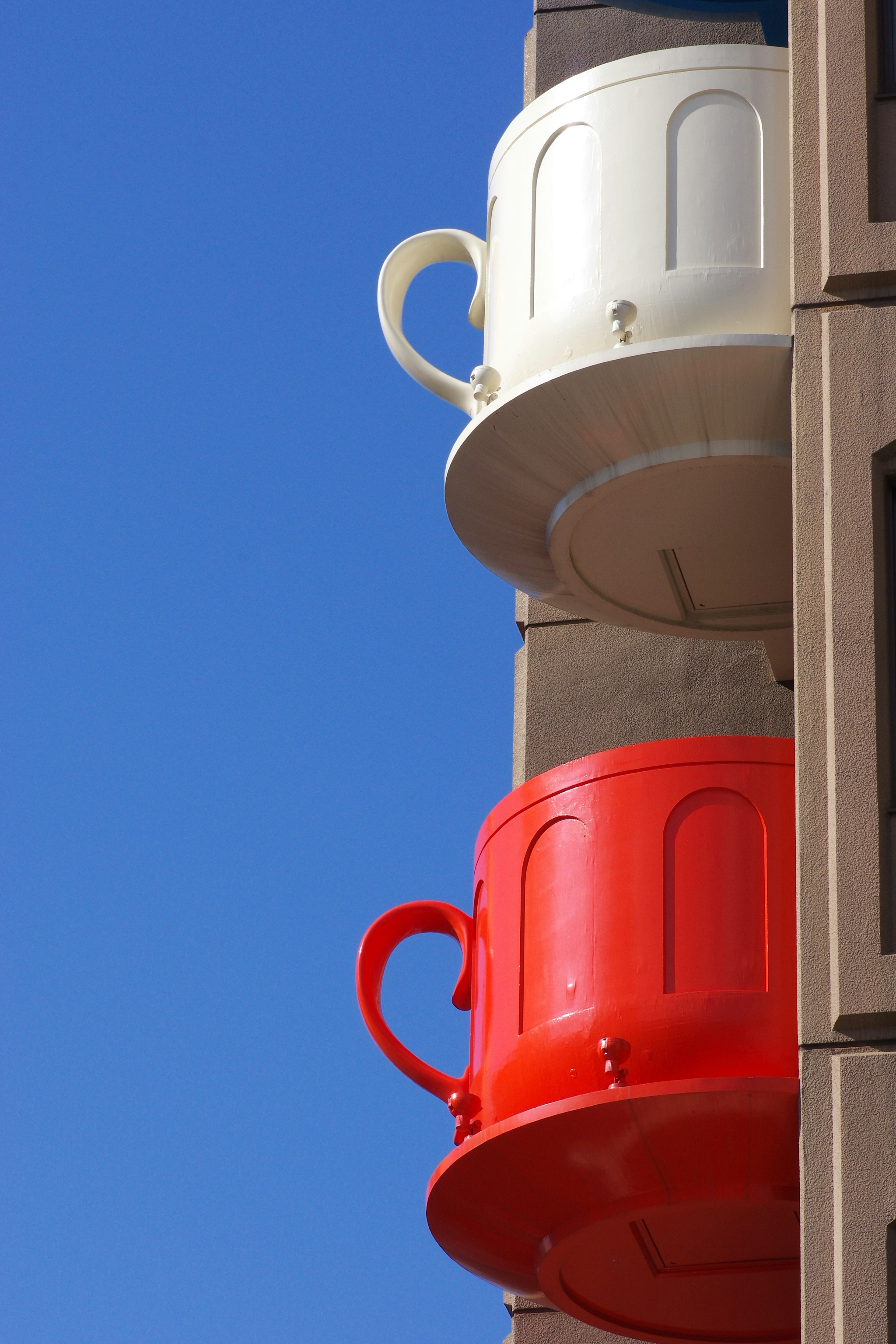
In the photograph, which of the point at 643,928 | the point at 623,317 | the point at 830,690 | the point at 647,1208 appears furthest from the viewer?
the point at 623,317

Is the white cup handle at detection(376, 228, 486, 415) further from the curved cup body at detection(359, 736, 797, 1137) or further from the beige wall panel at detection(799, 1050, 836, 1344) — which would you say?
the beige wall panel at detection(799, 1050, 836, 1344)

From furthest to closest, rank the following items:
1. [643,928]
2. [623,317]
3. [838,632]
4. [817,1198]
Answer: [623,317], [643,928], [838,632], [817,1198]

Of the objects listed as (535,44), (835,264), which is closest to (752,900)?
(835,264)

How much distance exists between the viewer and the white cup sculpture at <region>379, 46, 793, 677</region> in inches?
456

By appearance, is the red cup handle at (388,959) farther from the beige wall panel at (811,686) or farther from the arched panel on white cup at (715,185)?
the arched panel on white cup at (715,185)

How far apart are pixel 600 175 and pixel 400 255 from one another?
1899 mm

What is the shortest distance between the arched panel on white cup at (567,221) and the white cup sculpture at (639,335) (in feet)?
0.04

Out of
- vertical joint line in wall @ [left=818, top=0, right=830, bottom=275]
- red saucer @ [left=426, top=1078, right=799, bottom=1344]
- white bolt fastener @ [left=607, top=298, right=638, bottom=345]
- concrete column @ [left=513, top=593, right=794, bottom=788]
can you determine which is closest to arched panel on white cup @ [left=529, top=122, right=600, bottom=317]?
white bolt fastener @ [left=607, top=298, right=638, bottom=345]

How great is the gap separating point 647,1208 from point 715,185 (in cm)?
543

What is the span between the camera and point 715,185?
1179cm

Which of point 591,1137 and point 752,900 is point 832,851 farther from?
point 591,1137

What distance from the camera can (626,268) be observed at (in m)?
11.8

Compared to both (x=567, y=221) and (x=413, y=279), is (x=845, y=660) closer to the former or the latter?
(x=567, y=221)

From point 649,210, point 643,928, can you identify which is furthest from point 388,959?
point 649,210
